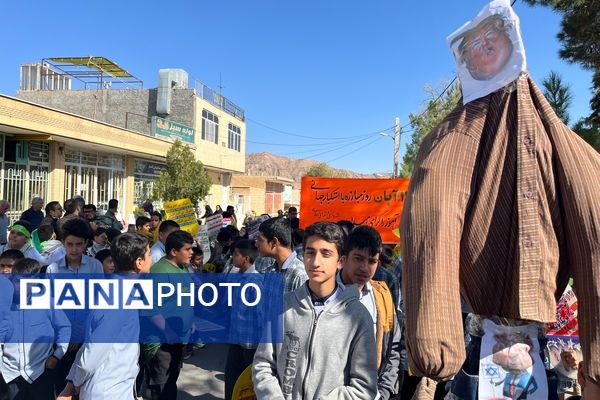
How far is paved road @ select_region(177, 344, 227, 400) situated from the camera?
453cm

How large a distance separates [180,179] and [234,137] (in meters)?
12.8

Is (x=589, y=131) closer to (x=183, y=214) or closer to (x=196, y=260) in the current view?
(x=196, y=260)

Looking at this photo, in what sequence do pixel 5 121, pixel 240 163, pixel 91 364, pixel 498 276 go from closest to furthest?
pixel 498 276 < pixel 91 364 < pixel 5 121 < pixel 240 163

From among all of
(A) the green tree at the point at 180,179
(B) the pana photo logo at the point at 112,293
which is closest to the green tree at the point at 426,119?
(A) the green tree at the point at 180,179

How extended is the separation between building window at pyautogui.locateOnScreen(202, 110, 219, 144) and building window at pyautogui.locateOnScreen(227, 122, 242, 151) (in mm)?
2001

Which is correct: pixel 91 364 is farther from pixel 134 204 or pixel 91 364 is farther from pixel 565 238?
pixel 134 204

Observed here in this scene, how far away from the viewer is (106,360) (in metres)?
2.61

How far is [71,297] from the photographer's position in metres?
3.43

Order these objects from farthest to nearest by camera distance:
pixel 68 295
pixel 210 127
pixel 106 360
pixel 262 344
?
pixel 210 127
pixel 68 295
pixel 106 360
pixel 262 344

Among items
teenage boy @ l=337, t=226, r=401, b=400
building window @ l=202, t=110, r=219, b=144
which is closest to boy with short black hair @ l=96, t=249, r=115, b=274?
teenage boy @ l=337, t=226, r=401, b=400

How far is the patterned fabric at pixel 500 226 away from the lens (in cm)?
124

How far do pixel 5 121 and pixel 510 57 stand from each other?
1269 centimetres

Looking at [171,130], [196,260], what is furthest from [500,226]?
[171,130]

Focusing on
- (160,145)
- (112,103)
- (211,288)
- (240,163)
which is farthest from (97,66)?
(211,288)
